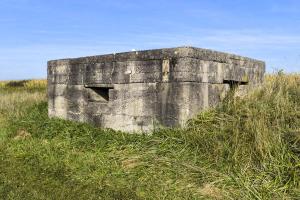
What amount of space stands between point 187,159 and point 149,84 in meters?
1.89

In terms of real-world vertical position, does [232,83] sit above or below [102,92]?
above

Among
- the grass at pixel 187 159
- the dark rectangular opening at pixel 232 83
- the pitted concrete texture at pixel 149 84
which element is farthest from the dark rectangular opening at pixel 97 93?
the dark rectangular opening at pixel 232 83

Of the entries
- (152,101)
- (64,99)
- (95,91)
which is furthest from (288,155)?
(64,99)

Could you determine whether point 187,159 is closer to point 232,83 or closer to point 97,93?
point 232,83

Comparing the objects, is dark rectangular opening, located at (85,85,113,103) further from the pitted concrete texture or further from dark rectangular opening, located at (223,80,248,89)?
dark rectangular opening, located at (223,80,248,89)

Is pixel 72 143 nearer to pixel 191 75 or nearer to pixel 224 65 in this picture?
pixel 191 75

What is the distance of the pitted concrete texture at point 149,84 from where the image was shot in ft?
22.4

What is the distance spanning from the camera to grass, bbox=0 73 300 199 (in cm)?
505

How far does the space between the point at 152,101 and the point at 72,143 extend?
172cm

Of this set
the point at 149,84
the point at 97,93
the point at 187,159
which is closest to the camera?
the point at 187,159

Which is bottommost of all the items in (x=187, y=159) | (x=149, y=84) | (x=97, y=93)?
(x=187, y=159)

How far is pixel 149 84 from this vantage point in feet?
24.0

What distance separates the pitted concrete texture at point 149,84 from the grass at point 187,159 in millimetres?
328

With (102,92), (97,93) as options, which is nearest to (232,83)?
(102,92)
